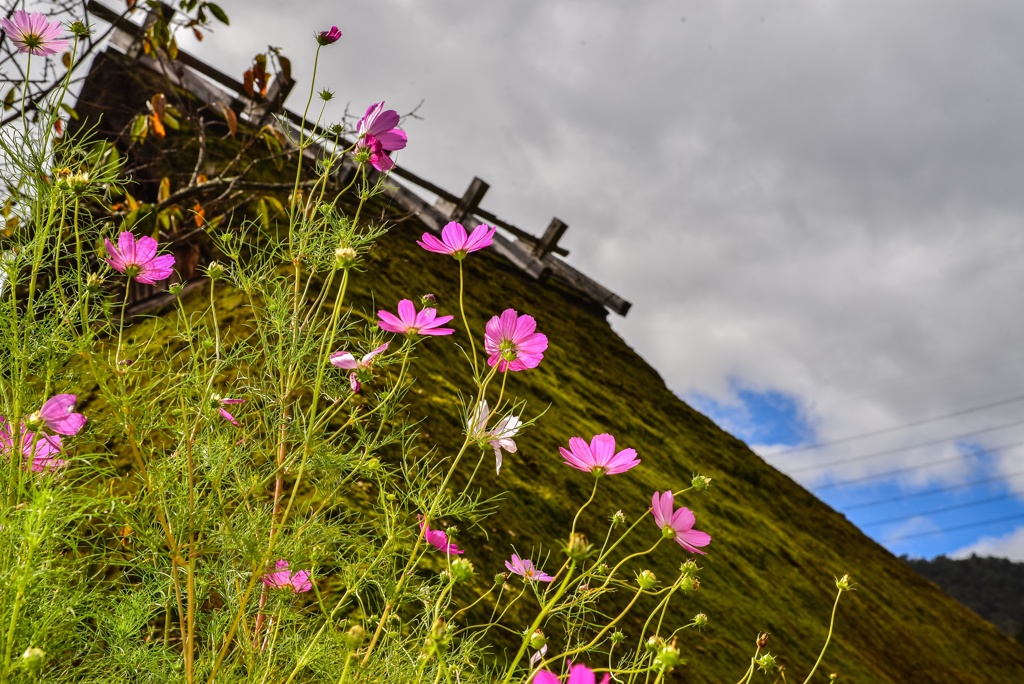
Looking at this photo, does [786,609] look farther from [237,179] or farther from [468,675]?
[237,179]

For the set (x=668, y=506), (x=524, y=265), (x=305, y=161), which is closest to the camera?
(x=668, y=506)

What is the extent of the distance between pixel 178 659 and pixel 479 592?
2.83 feet

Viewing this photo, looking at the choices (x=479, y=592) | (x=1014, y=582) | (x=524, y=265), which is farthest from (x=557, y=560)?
(x=1014, y=582)

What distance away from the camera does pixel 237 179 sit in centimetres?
326

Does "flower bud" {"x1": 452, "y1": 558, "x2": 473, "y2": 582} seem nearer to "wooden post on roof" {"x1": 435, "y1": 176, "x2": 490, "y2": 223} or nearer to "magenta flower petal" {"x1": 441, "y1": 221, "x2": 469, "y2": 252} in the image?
"magenta flower petal" {"x1": 441, "y1": 221, "x2": 469, "y2": 252}

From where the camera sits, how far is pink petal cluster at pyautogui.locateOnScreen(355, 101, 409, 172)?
1138 mm

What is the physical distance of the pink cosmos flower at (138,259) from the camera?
1.12 m

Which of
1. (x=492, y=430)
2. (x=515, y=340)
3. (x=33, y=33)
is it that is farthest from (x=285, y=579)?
(x=33, y=33)

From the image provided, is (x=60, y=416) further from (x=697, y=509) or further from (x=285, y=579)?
(x=697, y=509)

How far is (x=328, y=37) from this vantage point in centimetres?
110

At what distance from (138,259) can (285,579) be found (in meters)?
0.53

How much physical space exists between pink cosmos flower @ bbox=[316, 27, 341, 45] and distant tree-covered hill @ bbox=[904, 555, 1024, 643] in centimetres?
3606

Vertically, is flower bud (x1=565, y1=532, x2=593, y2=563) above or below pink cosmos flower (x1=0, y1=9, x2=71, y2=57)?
below

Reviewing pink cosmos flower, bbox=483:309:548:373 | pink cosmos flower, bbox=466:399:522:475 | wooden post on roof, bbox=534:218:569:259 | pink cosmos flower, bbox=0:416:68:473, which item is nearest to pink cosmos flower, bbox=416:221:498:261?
pink cosmos flower, bbox=483:309:548:373
